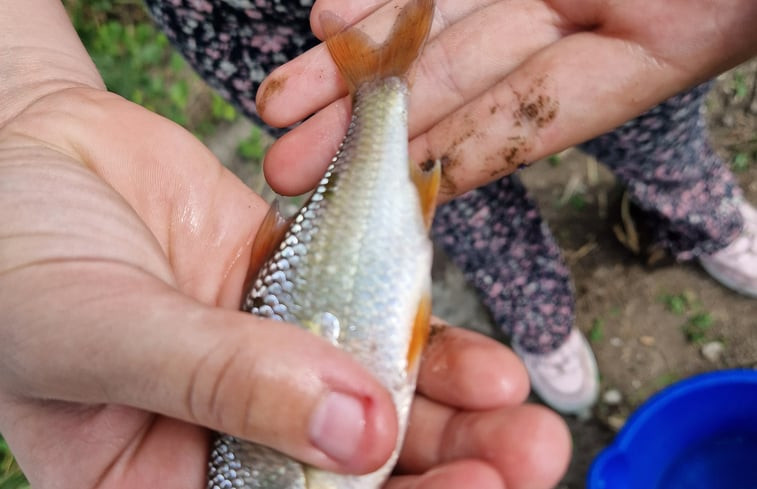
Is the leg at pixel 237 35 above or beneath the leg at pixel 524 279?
above

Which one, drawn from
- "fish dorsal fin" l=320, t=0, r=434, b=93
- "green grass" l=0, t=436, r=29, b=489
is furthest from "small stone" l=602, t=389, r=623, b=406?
"green grass" l=0, t=436, r=29, b=489

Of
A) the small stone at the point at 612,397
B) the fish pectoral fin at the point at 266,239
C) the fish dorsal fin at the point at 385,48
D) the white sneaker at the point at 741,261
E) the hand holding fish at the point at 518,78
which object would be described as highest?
the fish dorsal fin at the point at 385,48

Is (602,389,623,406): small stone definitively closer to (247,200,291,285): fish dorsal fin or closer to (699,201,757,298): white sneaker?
(699,201,757,298): white sneaker

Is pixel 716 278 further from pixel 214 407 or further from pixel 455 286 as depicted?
pixel 214 407

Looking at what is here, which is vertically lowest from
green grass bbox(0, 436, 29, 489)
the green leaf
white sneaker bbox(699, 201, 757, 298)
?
white sneaker bbox(699, 201, 757, 298)

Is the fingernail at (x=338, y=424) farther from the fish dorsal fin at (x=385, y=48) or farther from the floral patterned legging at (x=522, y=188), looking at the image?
the floral patterned legging at (x=522, y=188)

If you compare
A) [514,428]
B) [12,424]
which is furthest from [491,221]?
[12,424]

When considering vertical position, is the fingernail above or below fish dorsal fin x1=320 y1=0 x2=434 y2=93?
below

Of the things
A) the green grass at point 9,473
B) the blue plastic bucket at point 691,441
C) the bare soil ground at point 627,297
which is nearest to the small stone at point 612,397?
the bare soil ground at point 627,297

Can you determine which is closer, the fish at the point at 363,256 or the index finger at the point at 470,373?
the fish at the point at 363,256
